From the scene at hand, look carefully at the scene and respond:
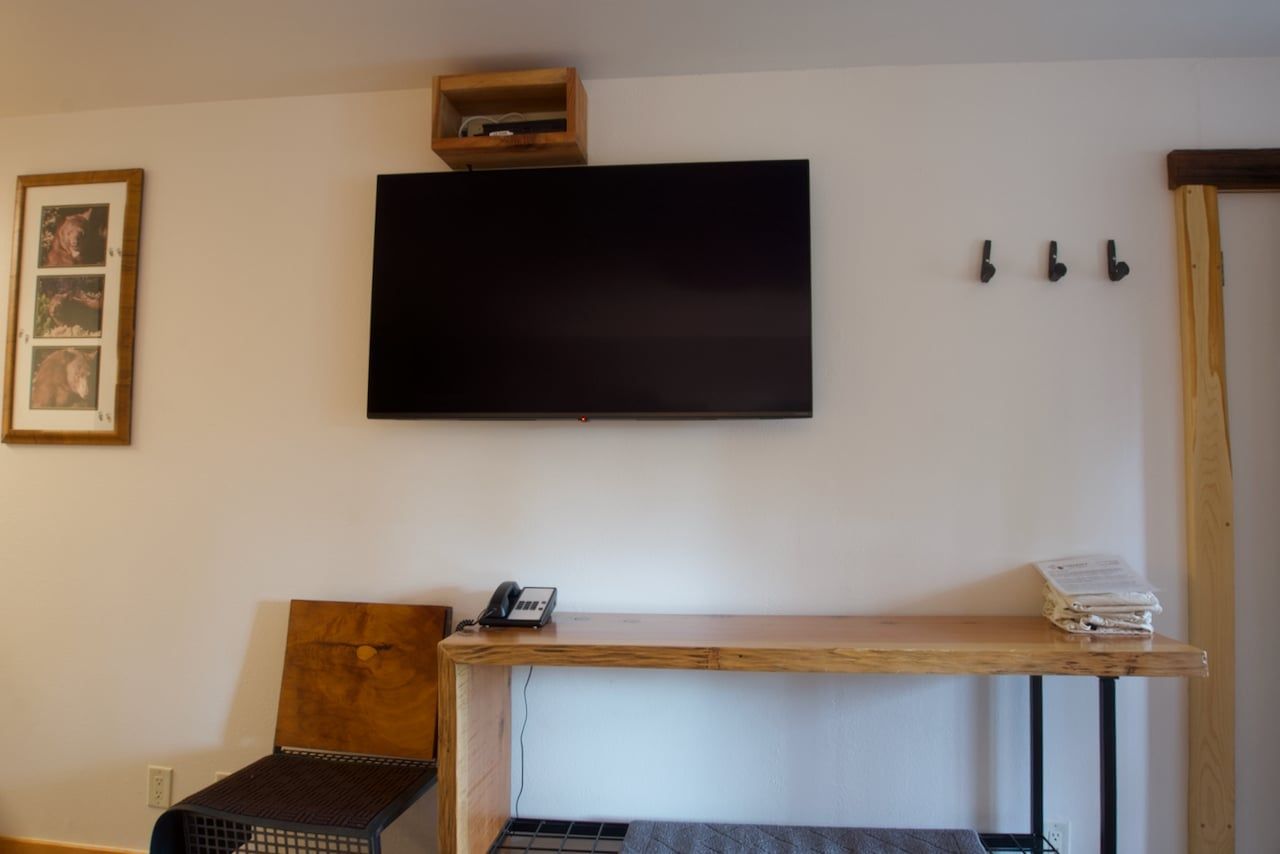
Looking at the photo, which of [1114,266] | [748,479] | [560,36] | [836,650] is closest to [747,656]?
[836,650]

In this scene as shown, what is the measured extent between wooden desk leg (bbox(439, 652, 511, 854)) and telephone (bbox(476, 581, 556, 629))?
4.7 inches

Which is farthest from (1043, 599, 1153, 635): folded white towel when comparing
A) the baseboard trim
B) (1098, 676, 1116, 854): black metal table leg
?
the baseboard trim

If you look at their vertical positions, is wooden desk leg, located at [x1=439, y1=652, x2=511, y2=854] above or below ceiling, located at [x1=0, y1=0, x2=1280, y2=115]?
below

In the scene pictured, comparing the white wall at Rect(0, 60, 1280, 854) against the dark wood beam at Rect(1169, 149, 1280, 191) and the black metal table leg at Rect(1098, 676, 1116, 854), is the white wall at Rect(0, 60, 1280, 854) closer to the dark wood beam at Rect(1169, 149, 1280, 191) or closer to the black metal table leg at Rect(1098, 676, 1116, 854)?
the dark wood beam at Rect(1169, 149, 1280, 191)

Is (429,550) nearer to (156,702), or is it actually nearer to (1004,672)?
(156,702)

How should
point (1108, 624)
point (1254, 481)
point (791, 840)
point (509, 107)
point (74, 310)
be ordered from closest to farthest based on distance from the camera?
point (1108, 624), point (791, 840), point (1254, 481), point (509, 107), point (74, 310)

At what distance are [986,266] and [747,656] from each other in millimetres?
1205

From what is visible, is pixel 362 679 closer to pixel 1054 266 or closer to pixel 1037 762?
pixel 1037 762

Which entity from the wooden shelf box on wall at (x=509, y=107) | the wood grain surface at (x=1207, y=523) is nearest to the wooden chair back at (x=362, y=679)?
the wooden shelf box on wall at (x=509, y=107)

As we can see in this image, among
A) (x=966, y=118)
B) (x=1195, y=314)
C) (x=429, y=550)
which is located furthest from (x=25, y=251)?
(x=1195, y=314)

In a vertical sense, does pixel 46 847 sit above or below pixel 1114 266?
below

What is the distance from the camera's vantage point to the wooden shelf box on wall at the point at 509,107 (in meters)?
1.75

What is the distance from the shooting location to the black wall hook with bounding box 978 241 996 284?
1.76 metres

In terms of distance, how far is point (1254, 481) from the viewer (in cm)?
173
